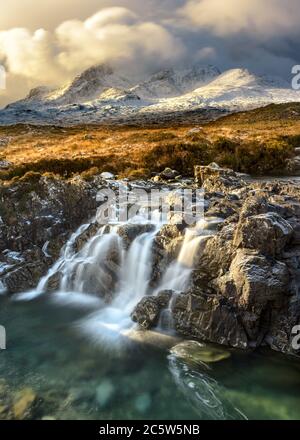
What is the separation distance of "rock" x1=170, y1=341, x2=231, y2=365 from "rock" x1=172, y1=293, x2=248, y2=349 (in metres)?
0.44

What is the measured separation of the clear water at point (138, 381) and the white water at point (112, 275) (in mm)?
1335

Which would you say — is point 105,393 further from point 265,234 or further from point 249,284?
point 265,234

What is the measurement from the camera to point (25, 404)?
459 inches

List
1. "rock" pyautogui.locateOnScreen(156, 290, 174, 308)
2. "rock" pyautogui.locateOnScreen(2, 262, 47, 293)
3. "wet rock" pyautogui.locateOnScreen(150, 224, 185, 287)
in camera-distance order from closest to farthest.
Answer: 1. "rock" pyautogui.locateOnScreen(156, 290, 174, 308)
2. "wet rock" pyautogui.locateOnScreen(150, 224, 185, 287)
3. "rock" pyautogui.locateOnScreen(2, 262, 47, 293)

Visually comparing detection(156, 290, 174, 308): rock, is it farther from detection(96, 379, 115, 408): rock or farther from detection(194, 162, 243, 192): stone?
detection(194, 162, 243, 192): stone

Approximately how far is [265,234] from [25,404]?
966 centimetres

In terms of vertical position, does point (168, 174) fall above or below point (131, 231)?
above

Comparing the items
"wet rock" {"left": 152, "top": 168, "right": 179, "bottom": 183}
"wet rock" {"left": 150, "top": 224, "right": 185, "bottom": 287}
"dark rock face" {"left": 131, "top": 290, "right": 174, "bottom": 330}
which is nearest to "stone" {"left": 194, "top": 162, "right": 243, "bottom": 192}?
"wet rock" {"left": 152, "top": 168, "right": 179, "bottom": 183}

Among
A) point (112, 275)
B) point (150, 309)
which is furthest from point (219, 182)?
point (150, 309)

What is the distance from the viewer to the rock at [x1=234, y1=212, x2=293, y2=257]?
50.0ft

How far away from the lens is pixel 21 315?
58.0ft
